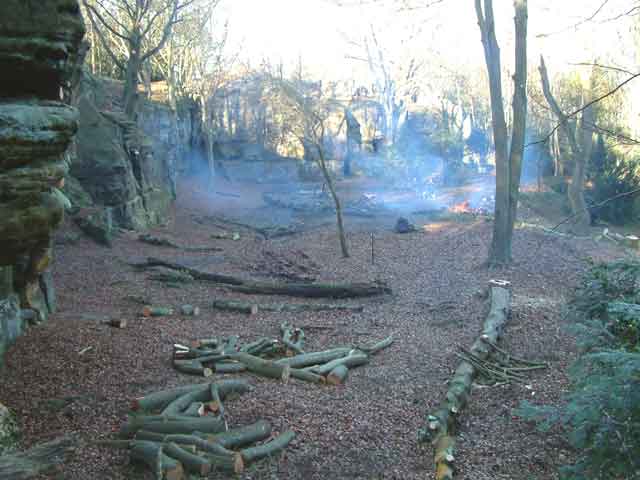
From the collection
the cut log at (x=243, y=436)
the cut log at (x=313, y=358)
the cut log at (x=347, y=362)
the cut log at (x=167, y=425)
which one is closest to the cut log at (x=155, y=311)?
the cut log at (x=313, y=358)

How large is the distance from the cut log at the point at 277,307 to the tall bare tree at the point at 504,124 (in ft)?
15.8

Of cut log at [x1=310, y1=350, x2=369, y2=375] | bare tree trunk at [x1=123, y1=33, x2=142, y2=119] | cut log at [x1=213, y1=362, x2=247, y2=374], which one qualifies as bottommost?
cut log at [x1=310, y1=350, x2=369, y2=375]

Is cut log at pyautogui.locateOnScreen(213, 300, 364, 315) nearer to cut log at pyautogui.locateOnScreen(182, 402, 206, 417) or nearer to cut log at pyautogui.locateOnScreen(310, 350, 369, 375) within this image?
cut log at pyautogui.locateOnScreen(310, 350, 369, 375)

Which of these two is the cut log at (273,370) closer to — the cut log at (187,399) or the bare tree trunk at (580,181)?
the cut log at (187,399)

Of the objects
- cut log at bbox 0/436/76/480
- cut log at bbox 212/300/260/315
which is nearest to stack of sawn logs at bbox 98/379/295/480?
cut log at bbox 0/436/76/480

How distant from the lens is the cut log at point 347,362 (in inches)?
287

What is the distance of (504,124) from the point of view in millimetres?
13883

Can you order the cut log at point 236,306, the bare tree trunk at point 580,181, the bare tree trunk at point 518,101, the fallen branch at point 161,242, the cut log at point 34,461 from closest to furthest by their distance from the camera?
the cut log at point 34,461 < the cut log at point 236,306 < the bare tree trunk at point 518,101 < the fallen branch at point 161,242 < the bare tree trunk at point 580,181

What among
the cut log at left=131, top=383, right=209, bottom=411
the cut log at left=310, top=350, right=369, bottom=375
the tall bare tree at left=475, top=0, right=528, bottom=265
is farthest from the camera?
the tall bare tree at left=475, top=0, right=528, bottom=265

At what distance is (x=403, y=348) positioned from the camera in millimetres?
8648

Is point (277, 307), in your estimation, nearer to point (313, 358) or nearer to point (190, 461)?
point (313, 358)

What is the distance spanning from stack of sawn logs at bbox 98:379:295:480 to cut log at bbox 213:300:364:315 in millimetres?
4287

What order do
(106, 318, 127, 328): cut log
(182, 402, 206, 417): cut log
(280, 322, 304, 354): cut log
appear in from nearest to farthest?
(182, 402, 206, 417): cut log, (280, 322, 304, 354): cut log, (106, 318, 127, 328): cut log

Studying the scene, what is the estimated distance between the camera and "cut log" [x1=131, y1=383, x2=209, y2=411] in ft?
18.8
